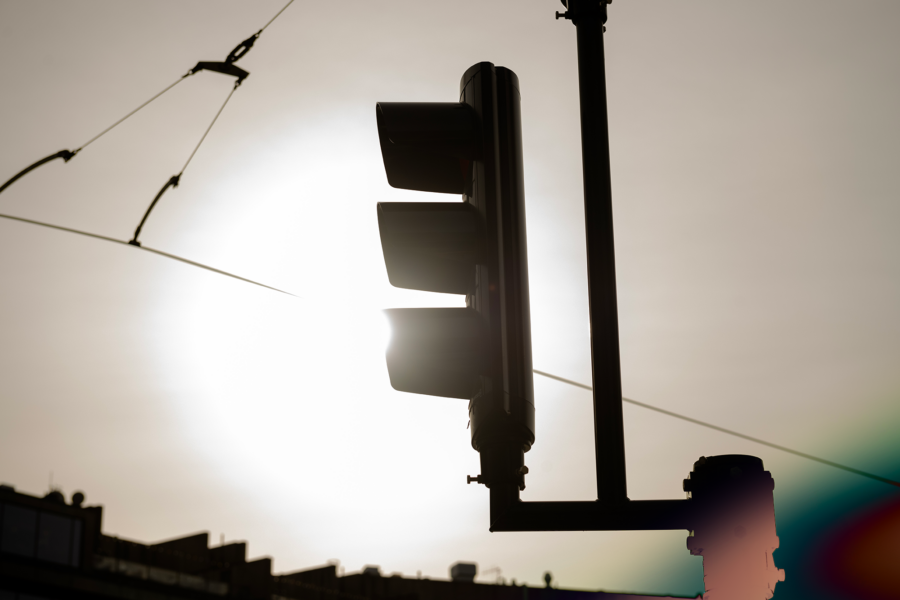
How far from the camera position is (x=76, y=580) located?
40.1 metres

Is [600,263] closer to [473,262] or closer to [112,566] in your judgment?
[473,262]

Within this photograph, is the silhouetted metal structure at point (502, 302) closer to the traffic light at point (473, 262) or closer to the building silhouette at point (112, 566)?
the traffic light at point (473, 262)

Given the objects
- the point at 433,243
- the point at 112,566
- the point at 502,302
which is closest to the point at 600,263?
the point at 502,302

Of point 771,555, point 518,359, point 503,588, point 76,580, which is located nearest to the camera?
point 771,555

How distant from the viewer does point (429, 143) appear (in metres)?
2.52

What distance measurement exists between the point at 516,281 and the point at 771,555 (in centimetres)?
84

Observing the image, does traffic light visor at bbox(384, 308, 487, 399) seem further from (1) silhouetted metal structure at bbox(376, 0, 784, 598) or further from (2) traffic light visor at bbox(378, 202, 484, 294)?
(2) traffic light visor at bbox(378, 202, 484, 294)

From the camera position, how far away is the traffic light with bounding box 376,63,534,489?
2299mm

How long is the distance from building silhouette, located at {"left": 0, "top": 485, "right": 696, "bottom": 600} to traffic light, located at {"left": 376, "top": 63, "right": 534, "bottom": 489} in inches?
1458

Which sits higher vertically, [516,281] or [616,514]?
[516,281]

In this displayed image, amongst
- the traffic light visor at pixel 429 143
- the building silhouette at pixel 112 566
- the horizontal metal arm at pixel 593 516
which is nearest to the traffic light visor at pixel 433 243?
the traffic light visor at pixel 429 143

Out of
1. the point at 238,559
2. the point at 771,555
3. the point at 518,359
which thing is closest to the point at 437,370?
the point at 518,359

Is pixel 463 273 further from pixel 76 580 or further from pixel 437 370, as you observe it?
pixel 76 580

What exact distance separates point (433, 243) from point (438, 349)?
29 centimetres
